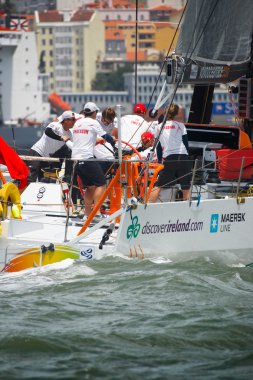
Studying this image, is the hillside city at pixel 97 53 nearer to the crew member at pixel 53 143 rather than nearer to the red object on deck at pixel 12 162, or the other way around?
the crew member at pixel 53 143

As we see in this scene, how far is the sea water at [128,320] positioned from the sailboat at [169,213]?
5.5 inches

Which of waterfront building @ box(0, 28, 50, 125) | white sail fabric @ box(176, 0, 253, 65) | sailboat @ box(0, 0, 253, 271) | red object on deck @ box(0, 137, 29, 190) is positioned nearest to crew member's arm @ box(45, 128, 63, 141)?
sailboat @ box(0, 0, 253, 271)

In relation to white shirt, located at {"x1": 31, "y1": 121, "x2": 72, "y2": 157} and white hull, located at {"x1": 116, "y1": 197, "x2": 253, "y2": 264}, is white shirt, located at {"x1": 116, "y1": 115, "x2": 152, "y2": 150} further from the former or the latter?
white hull, located at {"x1": 116, "y1": 197, "x2": 253, "y2": 264}

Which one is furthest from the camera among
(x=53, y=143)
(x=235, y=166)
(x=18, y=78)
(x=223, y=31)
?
(x=18, y=78)

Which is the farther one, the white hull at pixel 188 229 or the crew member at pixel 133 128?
the crew member at pixel 133 128

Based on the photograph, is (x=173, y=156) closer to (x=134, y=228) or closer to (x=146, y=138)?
(x=146, y=138)

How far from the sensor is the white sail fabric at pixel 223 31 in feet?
38.9

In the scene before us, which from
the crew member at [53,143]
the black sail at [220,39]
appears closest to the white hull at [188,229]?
the crew member at [53,143]

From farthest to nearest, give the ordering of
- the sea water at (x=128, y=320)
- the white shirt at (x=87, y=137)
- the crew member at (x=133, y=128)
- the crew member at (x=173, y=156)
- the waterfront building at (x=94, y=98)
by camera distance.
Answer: the waterfront building at (x=94, y=98) → the crew member at (x=133, y=128) → the white shirt at (x=87, y=137) → the crew member at (x=173, y=156) → the sea water at (x=128, y=320)

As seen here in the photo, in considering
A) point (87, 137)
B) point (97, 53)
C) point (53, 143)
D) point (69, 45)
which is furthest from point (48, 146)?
point (97, 53)

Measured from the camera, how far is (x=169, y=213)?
970 centimetres

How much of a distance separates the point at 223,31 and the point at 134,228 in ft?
11.2

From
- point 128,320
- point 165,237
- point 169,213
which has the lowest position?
point 128,320

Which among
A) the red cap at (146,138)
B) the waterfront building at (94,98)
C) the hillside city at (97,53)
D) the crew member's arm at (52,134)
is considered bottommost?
the waterfront building at (94,98)
